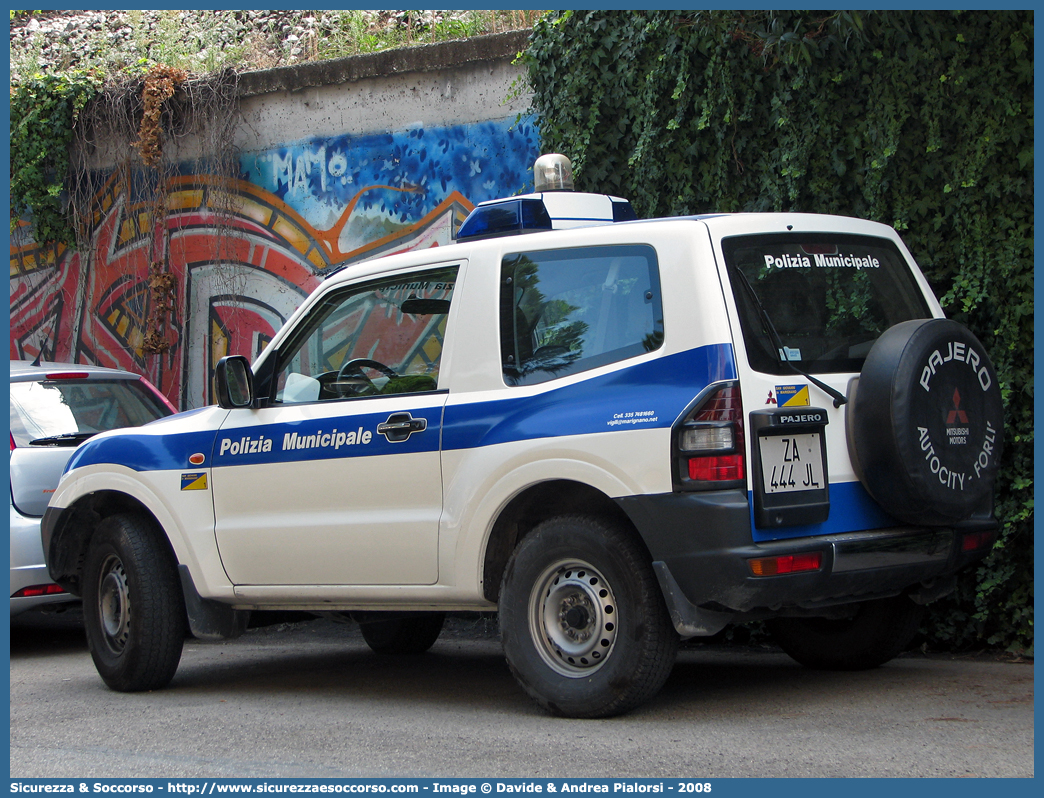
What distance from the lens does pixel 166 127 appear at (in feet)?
37.1

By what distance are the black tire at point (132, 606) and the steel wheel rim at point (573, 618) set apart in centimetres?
224

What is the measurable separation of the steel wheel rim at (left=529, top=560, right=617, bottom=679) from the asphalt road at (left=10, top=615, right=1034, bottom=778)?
0.25m

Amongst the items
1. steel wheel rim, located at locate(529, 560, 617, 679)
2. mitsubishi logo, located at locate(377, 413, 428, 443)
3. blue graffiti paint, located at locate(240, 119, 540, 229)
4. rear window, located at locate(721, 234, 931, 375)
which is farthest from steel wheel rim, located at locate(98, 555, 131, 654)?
blue graffiti paint, located at locate(240, 119, 540, 229)

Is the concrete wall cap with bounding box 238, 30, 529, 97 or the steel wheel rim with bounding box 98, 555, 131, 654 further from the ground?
the concrete wall cap with bounding box 238, 30, 529, 97

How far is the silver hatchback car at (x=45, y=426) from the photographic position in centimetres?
746

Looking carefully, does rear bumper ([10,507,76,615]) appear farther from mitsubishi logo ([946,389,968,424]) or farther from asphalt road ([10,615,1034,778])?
mitsubishi logo ([946,389,968,424])

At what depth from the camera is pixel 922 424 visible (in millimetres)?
4715

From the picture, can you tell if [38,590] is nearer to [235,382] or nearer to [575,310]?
[235,382]

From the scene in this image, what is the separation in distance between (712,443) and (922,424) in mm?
889

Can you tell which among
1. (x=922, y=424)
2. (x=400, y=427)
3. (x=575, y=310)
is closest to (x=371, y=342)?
(x=400, y=427)

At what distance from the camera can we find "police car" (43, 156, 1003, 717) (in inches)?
179

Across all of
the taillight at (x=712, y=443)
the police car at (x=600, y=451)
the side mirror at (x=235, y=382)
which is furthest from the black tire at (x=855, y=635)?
the side mirror at (x=235, y=382)

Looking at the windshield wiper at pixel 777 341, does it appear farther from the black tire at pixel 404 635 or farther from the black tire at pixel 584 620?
the black tire at pixel 404 635

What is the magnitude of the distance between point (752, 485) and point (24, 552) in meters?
4.95
